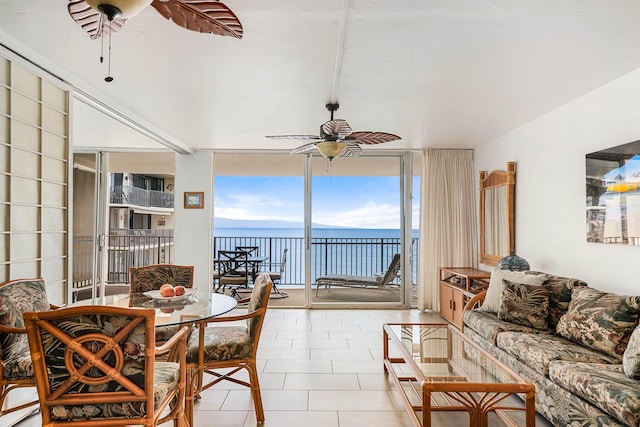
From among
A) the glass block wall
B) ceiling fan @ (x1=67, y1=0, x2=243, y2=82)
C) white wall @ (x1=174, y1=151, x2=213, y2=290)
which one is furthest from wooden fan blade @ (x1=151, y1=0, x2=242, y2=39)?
white wall @ (x1=174, y1=151, x2=213, y2=290)

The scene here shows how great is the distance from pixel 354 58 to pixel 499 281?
2.43 m

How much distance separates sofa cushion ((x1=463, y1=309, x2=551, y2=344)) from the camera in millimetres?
3076

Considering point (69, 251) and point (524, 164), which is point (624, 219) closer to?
point (524, 164)

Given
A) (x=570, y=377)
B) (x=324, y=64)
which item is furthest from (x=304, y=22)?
(x=570, y=377)

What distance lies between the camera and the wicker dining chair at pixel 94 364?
158 centimetres

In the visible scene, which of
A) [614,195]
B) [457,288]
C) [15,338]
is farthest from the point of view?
[457,288]

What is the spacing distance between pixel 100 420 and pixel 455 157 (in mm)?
5343

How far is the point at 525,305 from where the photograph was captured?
3191 millimetres

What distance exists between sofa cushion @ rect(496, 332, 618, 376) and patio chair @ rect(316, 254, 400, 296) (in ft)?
9.97

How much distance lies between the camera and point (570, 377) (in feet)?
7.20

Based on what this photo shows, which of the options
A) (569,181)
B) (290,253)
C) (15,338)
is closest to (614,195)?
(569,181)

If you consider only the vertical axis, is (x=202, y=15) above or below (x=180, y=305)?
above

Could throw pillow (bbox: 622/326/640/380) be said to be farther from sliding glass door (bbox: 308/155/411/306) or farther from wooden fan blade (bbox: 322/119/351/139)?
sliding glass door (bbox: 308/155/411/306)

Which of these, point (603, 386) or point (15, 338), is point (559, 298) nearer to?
point (603, 386)
